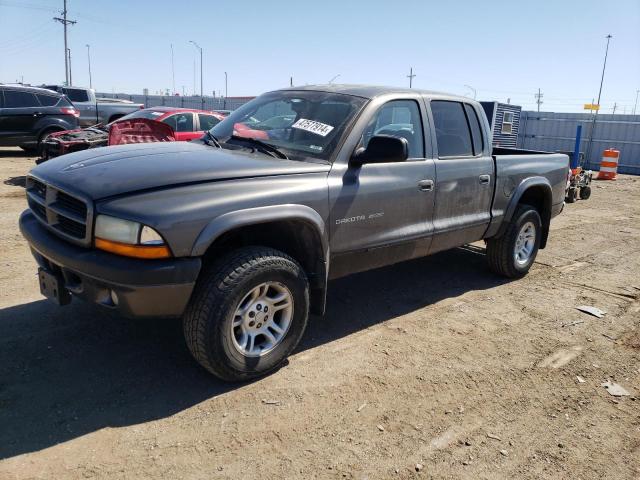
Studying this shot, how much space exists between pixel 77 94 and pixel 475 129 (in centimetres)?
1880

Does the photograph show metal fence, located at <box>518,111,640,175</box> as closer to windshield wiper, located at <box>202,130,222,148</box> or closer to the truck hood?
windshield wiper, located at <box>202,130,222,148</box>

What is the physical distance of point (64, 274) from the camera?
3088mm

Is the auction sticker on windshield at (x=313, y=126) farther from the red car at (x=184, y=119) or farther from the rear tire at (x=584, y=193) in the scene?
the rear tire at (x=584, y=193)

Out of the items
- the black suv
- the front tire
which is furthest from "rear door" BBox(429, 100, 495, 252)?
the black suv

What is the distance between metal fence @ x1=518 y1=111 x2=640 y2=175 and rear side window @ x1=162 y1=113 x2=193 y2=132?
53.6 ft

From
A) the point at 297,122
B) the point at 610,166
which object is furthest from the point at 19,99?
the point at 610,166

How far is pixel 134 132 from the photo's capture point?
8891 mm

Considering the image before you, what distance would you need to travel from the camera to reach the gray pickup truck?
287 cm

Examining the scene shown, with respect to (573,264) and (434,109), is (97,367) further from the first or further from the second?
(573,264)

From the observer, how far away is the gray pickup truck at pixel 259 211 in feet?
9.41

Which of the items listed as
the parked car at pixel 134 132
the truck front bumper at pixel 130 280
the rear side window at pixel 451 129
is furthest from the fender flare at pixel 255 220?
the parked car at pixel 134 132

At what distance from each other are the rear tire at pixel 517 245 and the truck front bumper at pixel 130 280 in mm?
3695

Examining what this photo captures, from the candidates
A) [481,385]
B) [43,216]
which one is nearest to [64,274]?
[43,216]

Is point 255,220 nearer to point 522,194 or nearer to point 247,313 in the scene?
point 247,313
